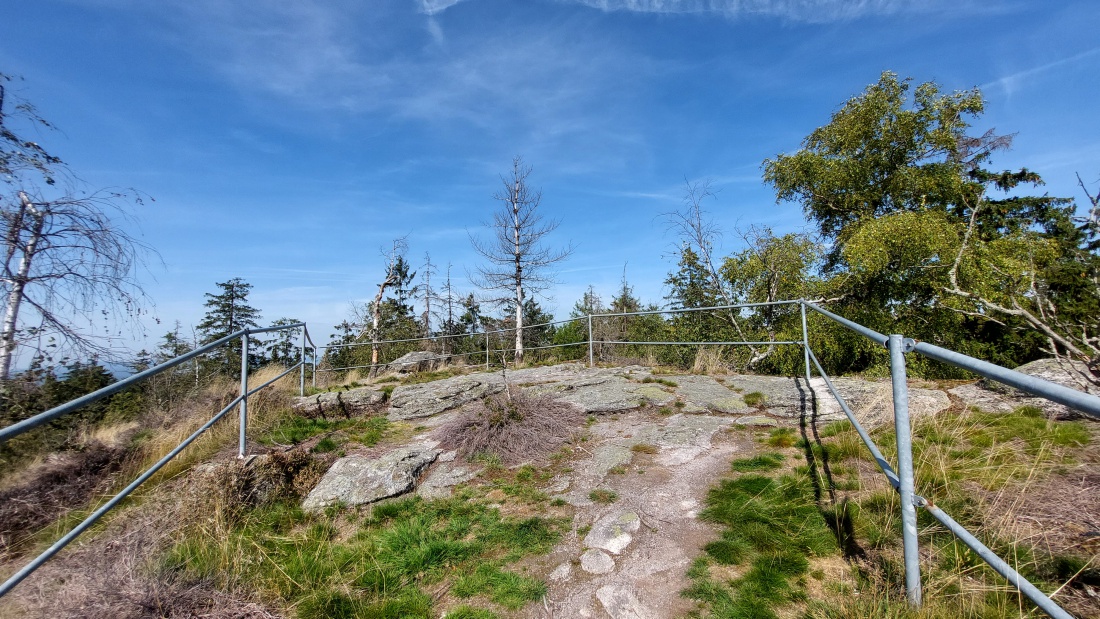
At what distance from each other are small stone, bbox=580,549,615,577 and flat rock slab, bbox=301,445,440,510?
1787mm

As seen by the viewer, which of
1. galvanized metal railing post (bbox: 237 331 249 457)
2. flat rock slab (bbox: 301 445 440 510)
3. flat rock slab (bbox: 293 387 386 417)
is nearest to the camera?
flat rock slab (bbox: 301 445 440 510)

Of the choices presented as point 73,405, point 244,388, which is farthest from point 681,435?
point 73,405

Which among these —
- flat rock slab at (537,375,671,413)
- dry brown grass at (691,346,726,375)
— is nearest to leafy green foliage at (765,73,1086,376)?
dry brown grass at (691,346,726,375)

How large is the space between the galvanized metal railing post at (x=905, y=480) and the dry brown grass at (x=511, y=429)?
3.07 metres

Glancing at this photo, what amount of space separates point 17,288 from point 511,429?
4.82 meters

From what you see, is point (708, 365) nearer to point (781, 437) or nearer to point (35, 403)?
point (781, 437)

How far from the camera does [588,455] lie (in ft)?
14.6

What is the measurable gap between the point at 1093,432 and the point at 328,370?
1272 cm

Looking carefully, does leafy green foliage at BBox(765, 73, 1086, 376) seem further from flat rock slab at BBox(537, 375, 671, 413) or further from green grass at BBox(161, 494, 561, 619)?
green grass at BBox(161, 494, 561, 619)

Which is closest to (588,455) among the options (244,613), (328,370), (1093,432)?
(244,613)

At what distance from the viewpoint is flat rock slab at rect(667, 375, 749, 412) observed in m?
5.55

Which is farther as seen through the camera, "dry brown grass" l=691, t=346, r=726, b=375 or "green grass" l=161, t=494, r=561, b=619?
"dry brown grass" l=691, t=346, r=726, b=375

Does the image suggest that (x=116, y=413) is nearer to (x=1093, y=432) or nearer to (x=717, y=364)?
(x=717, y=364)

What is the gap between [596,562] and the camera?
2.70 m
